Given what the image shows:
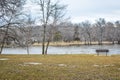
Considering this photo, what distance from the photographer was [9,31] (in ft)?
90.6

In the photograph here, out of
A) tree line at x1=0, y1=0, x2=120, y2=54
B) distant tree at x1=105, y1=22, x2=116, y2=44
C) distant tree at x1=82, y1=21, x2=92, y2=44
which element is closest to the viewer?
tree line at x1=0, y1=0, x2=120, y2=54

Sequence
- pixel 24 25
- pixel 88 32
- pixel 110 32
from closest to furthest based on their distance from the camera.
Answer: pixel 24 25
pixel 110 32
pixel 88 32

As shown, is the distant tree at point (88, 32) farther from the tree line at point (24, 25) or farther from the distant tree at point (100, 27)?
the tree line at point (24, 25)

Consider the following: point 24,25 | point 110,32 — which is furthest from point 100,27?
point 24,25

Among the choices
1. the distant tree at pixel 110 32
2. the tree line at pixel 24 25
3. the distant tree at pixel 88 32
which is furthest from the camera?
the distant tree at pixel 110 32

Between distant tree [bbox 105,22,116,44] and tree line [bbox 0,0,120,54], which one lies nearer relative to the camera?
tree line [bbox 0,0,120,54]

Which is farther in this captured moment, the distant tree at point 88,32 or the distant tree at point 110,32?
the distant tree at point 110,32

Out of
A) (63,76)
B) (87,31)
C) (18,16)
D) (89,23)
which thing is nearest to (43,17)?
(18,16)

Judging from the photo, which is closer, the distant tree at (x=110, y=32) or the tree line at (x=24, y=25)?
the tree line at (x=24, y=25)

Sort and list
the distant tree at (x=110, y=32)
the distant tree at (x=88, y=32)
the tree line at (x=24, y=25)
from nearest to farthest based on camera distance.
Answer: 1. the tree line at (x=24, y=25)
2. the distant tree at (x=88, y=32)
3. the distant tree at (x=110, y=32)

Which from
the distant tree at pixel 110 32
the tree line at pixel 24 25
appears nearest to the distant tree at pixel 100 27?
the distant tree at pixel 110 32

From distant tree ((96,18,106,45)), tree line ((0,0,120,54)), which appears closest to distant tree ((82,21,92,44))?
distant tree ((96,18,106,45))

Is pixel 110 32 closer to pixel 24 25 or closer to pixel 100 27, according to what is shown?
pixel 100 27

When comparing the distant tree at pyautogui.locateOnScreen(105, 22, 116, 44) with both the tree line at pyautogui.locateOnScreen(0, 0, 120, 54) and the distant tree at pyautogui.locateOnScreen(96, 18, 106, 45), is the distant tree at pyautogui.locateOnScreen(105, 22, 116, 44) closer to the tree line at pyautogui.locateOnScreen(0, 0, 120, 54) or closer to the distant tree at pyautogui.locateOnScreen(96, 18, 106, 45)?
the distant tree at pyautogui.locateOnScreen(96, 18, 106, 45)
